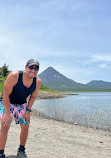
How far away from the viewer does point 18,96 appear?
3541mm

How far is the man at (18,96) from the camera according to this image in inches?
133

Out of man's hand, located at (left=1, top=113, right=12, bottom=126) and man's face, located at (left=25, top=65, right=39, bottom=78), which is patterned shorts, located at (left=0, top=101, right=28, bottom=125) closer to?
man's hand, located at (left=1, top=113, right=12, bottom=126)

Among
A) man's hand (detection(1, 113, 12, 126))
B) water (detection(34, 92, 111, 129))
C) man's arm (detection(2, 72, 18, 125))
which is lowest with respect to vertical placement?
water (detection(34, 92, 111, 129))

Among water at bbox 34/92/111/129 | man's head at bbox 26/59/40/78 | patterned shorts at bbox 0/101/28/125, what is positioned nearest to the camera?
man's head at bbox 26/59/40/78

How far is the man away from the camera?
11.1ft

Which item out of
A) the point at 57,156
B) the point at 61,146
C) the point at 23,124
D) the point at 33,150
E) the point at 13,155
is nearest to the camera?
the point at 23,124

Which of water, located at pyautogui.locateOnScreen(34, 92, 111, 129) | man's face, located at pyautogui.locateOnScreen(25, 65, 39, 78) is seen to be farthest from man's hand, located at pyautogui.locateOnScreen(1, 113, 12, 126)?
water, located at pyautogui.locateOnScreen(34, 92, 111, 129)

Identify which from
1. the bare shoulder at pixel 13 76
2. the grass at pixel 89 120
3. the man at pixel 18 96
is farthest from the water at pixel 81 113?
the bare shoulder at pixel 13 76

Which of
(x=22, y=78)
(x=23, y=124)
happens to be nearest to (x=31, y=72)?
(x=22, y=78)

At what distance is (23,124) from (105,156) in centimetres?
296

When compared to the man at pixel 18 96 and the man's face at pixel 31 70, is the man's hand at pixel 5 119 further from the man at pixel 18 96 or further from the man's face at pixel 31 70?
the man's face at pixel 31 70

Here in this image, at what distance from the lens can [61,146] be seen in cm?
556

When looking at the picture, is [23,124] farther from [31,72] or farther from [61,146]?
[61,146]

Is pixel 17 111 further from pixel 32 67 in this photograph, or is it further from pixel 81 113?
pixel 81 113
